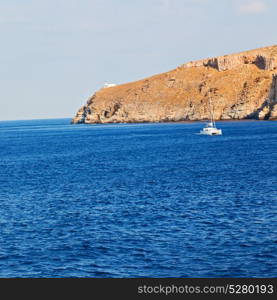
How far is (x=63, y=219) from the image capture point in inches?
1672

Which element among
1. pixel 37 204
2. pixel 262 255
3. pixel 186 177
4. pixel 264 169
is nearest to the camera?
pixel 262 255

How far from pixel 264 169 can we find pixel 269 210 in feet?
94.1

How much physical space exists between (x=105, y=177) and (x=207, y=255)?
127ft

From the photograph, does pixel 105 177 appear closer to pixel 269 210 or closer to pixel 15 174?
pixel 15 174

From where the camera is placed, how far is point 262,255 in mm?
31234

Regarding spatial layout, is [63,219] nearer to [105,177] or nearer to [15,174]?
[105,177]

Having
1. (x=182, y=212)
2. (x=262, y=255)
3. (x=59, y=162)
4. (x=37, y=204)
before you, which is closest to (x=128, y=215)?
(x=182, y=212)
